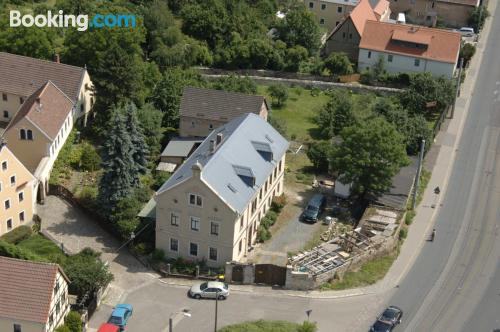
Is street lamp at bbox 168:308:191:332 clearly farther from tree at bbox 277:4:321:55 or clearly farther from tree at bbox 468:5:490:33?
tree at bbox 468:5:490:33

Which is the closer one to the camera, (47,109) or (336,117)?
(47,109)

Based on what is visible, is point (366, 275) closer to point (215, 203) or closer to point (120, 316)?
point (215, 203)

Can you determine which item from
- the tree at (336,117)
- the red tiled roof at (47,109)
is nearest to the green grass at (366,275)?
the tree at (336,117)

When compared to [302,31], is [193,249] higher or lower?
lower

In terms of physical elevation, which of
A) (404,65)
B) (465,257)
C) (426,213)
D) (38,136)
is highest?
(404,65)

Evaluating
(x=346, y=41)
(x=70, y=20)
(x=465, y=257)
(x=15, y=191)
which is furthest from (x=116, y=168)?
(x=346, y=41)

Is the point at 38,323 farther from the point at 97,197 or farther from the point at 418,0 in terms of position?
the point at 418,0

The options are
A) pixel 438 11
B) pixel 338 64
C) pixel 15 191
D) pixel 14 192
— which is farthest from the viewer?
pixel 438 11
